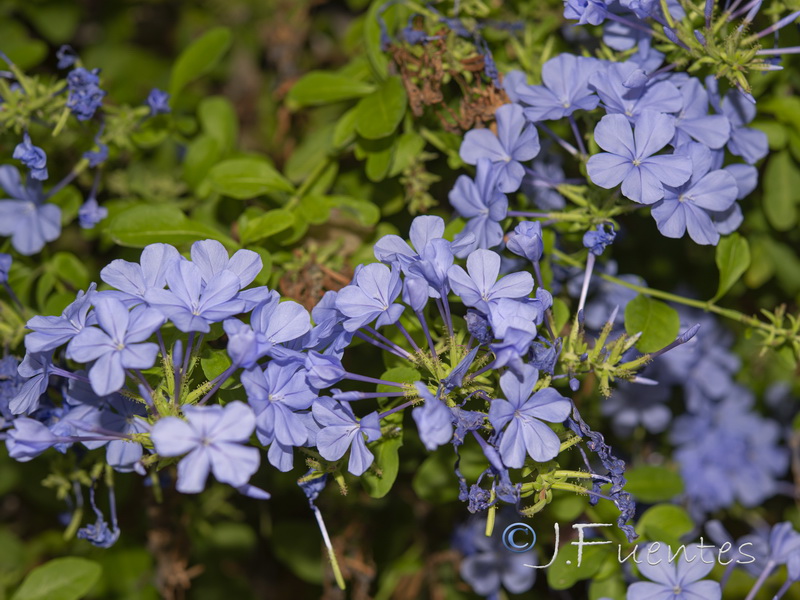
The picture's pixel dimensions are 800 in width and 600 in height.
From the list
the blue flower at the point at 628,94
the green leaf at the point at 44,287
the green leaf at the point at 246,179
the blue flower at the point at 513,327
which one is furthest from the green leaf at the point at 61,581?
the blue flower at the point at 628,94

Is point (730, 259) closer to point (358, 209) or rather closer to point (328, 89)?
point (358, 209)

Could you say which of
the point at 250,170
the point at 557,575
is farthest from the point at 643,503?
the point at 250,170

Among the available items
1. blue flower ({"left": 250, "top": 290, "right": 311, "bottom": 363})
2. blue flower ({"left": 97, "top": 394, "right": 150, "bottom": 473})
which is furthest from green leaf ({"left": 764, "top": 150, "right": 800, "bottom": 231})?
blue flower ({"left": 97, "top": 394, "right": 150, "bottom": 473})

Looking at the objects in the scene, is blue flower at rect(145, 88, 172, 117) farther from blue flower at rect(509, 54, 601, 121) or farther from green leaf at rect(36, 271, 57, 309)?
blue flower at rect(509, 54, 601, 121)

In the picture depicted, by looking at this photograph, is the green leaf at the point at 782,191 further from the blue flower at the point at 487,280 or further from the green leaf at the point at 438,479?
the green leaf at the point at 438,479

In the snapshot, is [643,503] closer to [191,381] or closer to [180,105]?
[191,381]

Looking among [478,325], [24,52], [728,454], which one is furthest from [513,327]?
[24,52]
